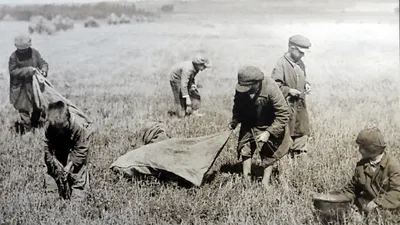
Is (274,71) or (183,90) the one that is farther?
(183,90)

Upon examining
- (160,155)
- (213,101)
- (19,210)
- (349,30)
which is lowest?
(19,210)

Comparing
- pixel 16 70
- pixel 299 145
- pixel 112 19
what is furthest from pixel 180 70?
pixel 16 70

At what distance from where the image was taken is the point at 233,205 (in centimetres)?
254

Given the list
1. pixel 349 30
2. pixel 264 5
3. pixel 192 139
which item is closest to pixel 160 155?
pixel 192 139

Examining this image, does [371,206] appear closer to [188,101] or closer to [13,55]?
[188,101]

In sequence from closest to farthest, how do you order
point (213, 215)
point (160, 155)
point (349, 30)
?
point (213, 215) → point (160, 155) → point (349, 30)

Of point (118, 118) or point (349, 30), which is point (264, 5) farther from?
point (118, 118)

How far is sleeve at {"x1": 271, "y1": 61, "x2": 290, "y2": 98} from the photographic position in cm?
293

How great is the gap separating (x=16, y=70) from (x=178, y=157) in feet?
3.69

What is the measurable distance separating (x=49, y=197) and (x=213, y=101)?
3.66 feet

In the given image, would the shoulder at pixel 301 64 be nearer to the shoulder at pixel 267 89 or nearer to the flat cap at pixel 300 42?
the flat cap at pixel 300 42

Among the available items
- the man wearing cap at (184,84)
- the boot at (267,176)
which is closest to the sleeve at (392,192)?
the boot at (267,176)

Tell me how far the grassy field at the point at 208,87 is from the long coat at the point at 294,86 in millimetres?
57

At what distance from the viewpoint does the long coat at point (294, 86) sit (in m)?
2.93
